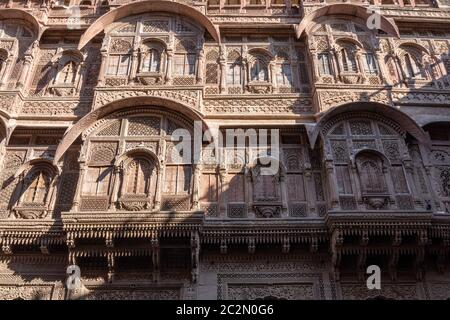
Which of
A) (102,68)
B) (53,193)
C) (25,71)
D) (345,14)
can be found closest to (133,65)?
(102,68)

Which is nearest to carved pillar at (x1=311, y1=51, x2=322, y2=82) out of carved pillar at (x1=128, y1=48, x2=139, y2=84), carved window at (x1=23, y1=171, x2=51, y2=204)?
carved pillar at (x1=128, y1=48, x2=139, y2=84)

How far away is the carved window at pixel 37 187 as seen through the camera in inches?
414

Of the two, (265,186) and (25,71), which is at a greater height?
(25,71)

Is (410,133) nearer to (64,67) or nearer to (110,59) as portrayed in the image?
(110,59)

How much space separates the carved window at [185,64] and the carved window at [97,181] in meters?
3.10

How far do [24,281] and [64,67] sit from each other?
17.8 feet

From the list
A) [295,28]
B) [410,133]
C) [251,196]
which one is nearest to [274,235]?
[251,196]

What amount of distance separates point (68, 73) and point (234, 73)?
4.10 metres

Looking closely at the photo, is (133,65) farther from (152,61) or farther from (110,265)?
(110,265)

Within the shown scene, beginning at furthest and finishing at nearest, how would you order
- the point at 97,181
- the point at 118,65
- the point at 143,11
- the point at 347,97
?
the point at 143,11 → the point at 118,65 → the point at 347,97 → the point at 97,181

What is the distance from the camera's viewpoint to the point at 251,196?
10438mm

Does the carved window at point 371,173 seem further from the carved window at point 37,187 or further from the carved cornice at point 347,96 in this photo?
the carved window at point 37,187

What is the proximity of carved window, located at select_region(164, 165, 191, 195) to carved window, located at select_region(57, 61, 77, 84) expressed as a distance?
3.75m

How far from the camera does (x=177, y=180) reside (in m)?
10.4
